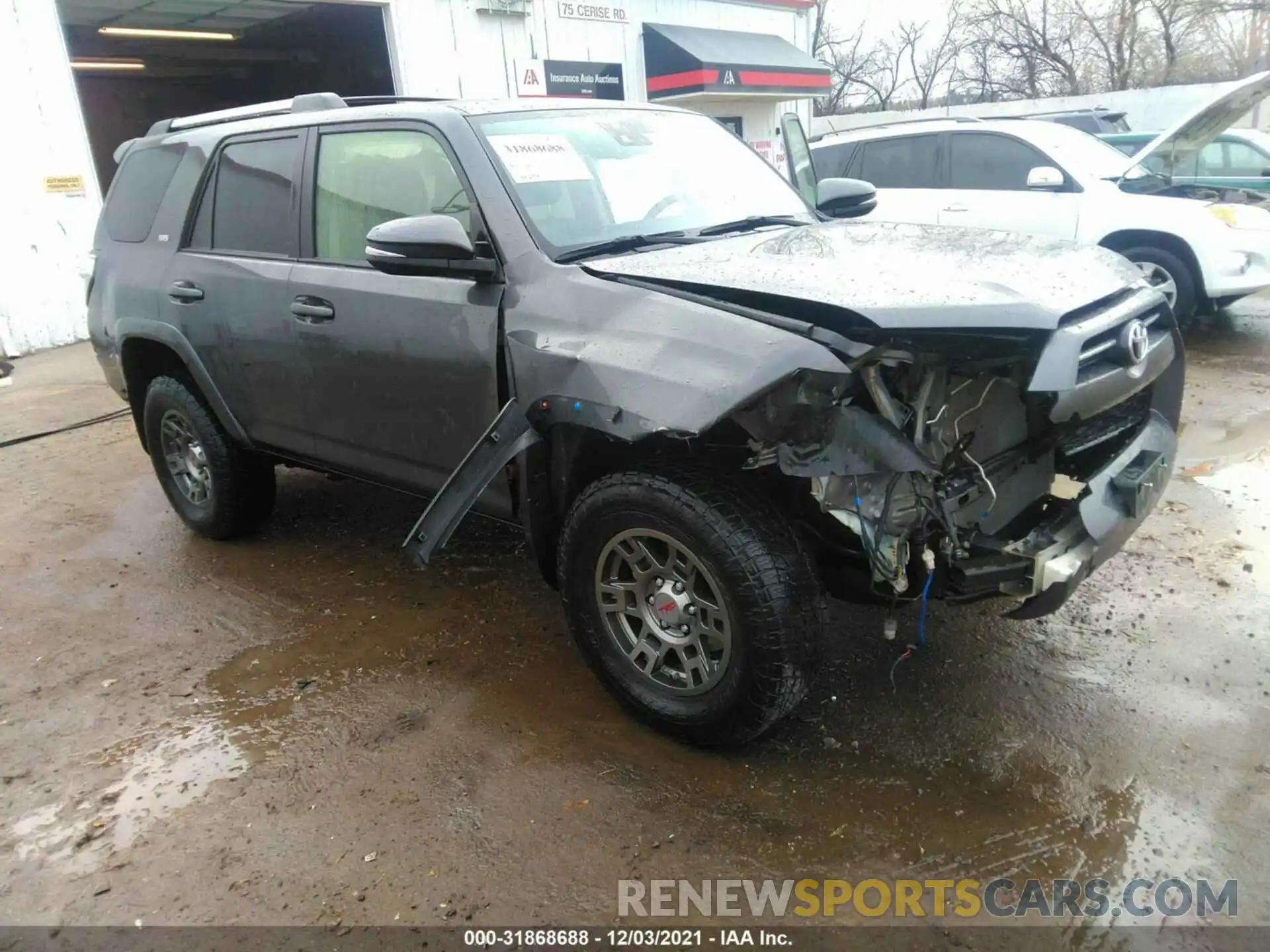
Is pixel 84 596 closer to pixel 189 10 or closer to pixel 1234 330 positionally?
pixel 1234 330

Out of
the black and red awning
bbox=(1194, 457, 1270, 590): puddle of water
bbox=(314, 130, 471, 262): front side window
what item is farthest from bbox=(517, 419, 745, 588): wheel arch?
the black and red awning

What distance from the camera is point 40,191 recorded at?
989 centimetres

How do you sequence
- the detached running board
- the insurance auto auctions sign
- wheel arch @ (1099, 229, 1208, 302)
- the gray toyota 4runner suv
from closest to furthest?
1. the gray toyota 4runner suv
2. the detached running board
3. wheel arch @ (1099, 229, 1208, 302)
4. the insurance auto auctions sign

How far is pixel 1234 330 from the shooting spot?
26.0ft

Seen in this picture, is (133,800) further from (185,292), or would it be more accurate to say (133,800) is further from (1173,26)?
(1173,26)

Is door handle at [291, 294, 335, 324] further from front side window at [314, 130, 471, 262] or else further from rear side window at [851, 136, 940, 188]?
rear side window at [851, 136, 940, 188]

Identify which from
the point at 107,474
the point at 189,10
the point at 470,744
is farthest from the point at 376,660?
the point at 189,10

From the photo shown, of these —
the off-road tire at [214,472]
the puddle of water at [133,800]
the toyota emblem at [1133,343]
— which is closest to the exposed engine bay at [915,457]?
the toyota emblem at [1133,343]

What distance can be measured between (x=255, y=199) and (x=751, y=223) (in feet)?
7.02

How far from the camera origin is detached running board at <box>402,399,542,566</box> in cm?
293

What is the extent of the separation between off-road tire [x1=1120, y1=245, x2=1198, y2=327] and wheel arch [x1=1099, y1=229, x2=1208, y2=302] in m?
0.02

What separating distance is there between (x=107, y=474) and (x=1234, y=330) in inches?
352

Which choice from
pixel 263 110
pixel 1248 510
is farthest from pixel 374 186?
pixel 1248 510

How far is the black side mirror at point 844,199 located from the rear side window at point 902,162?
14.9ft
